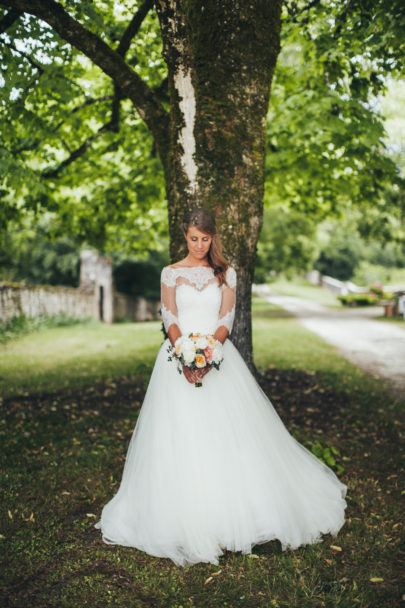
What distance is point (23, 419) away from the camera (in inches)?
258

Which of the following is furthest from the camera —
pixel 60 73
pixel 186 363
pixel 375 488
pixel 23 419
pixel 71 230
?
pixel 71 230

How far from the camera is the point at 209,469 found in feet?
11.2

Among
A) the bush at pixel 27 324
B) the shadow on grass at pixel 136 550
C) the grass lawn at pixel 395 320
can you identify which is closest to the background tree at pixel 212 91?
the shadow on grass at pixel 136 550

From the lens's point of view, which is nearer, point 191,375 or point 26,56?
point 191,375

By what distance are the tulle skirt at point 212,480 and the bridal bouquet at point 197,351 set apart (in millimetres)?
231

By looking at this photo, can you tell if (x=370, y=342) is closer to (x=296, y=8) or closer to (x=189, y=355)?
(x=296, y=8)

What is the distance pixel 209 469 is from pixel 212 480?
0.26 ft

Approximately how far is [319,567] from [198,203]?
330 centimetres

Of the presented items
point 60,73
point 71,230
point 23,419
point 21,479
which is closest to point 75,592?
point 21,479

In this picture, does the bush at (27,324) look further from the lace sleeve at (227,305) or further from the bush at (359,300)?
the bush at (359,300)

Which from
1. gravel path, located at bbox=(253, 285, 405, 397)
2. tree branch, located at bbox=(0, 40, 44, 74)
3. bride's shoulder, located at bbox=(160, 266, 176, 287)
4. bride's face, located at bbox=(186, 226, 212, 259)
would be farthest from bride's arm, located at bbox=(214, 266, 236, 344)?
gravel path, located at bbox=(253, 285, 405, 397)

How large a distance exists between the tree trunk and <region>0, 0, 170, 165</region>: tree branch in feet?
1.60

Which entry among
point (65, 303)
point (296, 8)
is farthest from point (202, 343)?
point (65, 303)

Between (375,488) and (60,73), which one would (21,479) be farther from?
(60,73)
